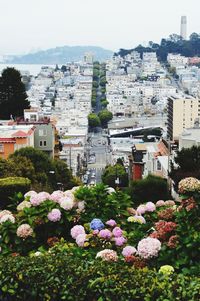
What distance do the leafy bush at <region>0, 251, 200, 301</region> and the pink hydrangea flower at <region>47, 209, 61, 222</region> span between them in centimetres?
79

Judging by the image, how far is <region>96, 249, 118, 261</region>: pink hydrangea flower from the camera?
425 centimetres

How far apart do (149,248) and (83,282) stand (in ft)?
1.58

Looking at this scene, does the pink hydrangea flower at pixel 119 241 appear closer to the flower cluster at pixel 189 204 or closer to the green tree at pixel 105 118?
the flower cluster at pixel 189 204

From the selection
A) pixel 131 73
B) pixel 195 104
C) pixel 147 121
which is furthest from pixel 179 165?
pixel 131 73

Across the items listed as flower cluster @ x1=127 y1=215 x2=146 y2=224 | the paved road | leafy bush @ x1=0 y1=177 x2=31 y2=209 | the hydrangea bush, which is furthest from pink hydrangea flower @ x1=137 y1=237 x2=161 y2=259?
the paved road

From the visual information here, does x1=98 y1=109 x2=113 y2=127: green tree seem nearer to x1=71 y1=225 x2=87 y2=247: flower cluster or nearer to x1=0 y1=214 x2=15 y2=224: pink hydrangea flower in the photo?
x1=0 y1=214 x2=15 y2=224: pink hydrangea flower

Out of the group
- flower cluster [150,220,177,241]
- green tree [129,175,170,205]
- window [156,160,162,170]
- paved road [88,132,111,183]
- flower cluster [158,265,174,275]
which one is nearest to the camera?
flower cluster [158,265,174,275]

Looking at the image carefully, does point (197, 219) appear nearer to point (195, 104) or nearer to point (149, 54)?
point (195, 104)

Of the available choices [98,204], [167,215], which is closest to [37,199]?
[98,204]

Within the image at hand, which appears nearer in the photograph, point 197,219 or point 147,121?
point 197,219

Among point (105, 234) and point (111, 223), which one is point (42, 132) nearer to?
point (111, 223)

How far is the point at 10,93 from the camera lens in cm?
2908

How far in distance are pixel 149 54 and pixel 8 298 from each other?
185771 millimetres

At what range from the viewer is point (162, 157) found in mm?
29203
